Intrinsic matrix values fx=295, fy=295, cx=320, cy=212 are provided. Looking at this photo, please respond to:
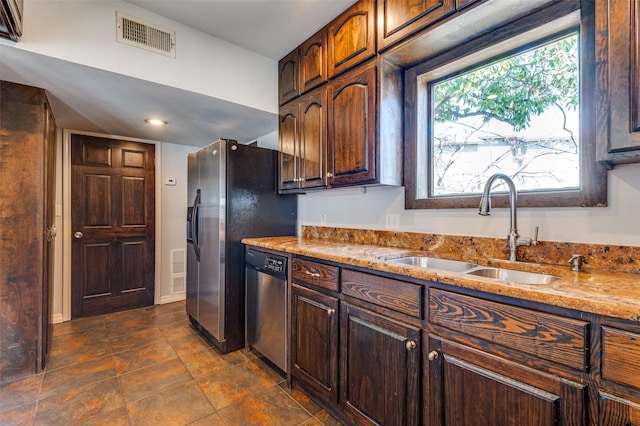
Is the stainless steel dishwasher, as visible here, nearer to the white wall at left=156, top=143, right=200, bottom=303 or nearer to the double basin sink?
the double basin sink

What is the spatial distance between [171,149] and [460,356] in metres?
3.85

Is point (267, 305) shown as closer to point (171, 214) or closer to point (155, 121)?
point (155, 121)

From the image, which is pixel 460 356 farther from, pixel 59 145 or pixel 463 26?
pixel 59 145

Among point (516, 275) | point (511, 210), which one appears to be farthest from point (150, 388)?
point (511, 210)

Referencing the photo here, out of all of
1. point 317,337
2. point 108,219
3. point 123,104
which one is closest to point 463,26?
point 317,337

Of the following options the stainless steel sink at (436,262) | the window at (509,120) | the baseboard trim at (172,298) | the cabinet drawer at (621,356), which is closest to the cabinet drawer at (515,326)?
the cabinet drawer at (621,356)

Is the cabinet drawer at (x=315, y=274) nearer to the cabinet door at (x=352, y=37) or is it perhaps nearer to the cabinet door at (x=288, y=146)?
the cabinet door at (x=288, y=146)

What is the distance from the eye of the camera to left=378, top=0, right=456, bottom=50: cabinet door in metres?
1.49

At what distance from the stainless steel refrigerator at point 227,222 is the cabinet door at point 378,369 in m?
1.25

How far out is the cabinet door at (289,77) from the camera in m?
2.46

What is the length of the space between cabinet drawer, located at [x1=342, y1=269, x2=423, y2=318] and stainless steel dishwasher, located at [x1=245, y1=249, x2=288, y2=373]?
61 cm

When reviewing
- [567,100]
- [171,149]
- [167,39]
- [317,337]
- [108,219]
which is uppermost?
[167,39]

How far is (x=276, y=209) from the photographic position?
280cm

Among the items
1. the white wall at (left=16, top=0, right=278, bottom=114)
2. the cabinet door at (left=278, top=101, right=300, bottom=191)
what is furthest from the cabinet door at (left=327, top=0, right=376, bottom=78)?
the white wall at (left=16, top=0, right=278, bottom=114)
